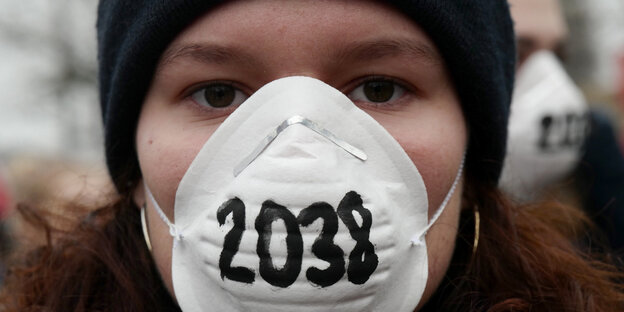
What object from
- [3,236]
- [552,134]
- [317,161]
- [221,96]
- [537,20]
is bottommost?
[3,236]

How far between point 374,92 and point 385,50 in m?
0.11

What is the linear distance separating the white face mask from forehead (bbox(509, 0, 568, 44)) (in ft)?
5.70

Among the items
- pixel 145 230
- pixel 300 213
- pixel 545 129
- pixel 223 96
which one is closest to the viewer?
pixel 300 213

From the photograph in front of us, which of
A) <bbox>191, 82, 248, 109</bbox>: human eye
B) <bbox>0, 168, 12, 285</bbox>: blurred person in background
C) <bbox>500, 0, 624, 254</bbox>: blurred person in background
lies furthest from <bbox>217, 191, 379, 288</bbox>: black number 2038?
<bbox>500, 0, 624, 254</bbox>: blurred person in background

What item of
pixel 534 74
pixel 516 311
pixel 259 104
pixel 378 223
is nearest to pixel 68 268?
pixel 259 104

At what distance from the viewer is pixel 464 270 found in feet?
5.19

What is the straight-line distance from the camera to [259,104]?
4.11 ft

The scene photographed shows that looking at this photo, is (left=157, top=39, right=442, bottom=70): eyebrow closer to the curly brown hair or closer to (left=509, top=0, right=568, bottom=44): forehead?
the curly brown hair

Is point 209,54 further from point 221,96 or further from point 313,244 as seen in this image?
point 313,244

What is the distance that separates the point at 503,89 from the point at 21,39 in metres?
12.8

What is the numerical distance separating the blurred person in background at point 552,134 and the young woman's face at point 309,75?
1360 millimetres

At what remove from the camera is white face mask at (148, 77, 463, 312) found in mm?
1122

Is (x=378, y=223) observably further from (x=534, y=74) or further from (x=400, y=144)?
(x=534, y=74)

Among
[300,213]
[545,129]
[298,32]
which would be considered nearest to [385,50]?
[298,32]
